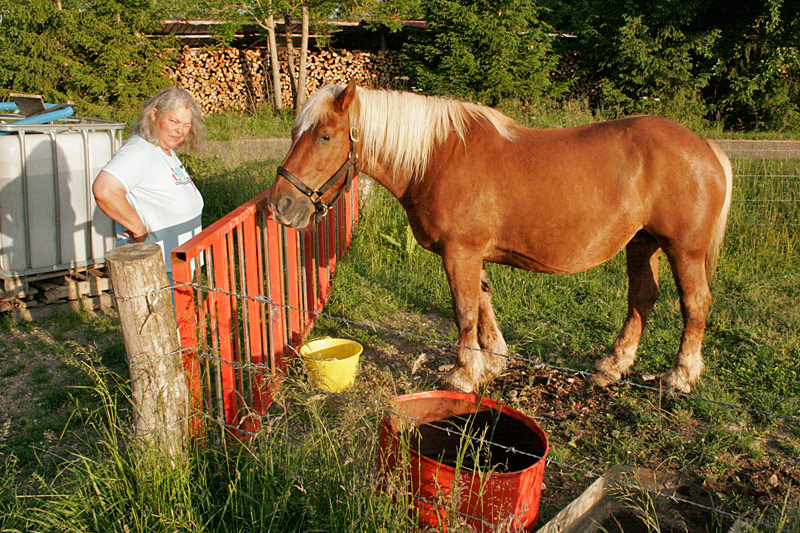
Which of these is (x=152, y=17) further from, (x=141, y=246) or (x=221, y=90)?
(x=141, y=246)

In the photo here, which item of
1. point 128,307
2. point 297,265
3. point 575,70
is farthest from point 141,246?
point 575,70

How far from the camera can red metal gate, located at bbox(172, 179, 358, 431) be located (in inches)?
103

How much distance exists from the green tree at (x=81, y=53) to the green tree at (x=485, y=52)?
7.34 metres

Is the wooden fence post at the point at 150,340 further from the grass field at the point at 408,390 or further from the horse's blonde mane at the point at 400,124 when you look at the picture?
the horse's blonde mane at the point at 400,124

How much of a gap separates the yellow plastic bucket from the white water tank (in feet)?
9.66

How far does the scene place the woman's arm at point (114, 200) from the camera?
3.12 metres

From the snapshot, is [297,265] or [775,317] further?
[775,317]

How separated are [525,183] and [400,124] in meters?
0.86

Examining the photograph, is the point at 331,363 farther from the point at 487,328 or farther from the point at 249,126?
the point at 249,126

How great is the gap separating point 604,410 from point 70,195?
5.02 m

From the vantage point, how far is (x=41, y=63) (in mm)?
14094

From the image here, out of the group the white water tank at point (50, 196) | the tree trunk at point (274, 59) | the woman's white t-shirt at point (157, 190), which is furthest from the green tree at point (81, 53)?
the woman's white t-shirt at point (157, 190)

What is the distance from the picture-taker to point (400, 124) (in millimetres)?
3443

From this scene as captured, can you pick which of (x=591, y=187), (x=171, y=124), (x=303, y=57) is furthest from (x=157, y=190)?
(x=303, y=57)
